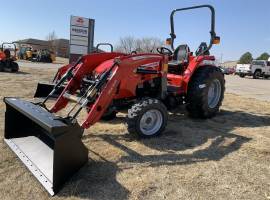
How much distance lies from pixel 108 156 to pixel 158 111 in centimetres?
127

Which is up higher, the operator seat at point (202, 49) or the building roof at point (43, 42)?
the building roof at point (43, 42)

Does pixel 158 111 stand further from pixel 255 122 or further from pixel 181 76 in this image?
pixel 255 122

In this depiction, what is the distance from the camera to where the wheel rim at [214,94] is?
7.52m

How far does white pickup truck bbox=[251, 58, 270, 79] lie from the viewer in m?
30.5

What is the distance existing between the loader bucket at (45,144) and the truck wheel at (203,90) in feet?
10.3

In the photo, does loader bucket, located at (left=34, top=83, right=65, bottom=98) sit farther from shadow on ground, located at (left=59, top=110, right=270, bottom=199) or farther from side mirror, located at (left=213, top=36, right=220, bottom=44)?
side mirror, located at (left=213, top=36, right=220, bottom=44)

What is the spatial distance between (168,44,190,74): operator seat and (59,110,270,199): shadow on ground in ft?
3.28

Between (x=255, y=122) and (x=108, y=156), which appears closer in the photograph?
(x=108, y=156)

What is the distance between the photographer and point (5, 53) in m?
19.3

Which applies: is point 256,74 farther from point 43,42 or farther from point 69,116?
point 43,42

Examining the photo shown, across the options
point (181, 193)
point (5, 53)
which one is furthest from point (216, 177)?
point (5, 53)

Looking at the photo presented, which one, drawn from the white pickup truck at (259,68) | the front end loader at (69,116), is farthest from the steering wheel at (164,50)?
the white pickup truck at (259,68)

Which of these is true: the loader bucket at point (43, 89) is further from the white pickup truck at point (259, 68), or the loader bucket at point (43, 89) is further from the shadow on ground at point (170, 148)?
the white pickup truck at point (259, 68)

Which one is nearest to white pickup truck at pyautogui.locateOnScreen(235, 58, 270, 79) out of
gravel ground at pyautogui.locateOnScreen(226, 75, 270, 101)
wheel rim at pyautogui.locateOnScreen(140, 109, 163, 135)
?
gravel ground at pyautogui.locateOnScreen(226, 75, 270, 101)
